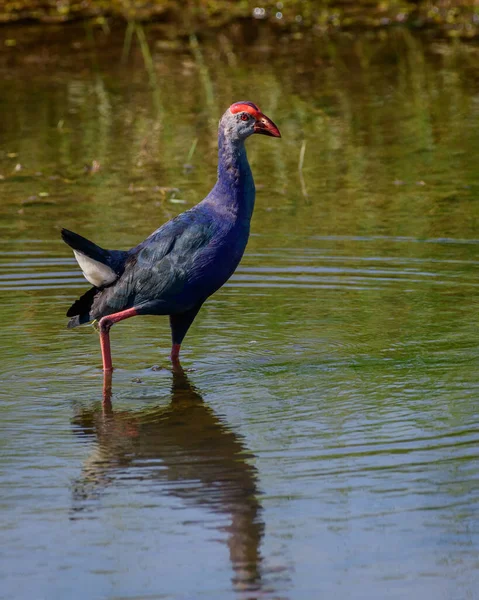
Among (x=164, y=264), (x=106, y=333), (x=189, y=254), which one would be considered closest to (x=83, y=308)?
(x=106, y=333)

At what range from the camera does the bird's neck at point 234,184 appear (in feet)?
21.8

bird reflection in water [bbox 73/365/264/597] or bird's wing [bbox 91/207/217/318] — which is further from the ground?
bird's wing [bbox 91/207/217/318]

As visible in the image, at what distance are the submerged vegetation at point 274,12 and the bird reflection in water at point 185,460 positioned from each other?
11.7 metres

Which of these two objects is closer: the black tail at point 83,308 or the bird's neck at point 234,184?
the bird's neck at point 234,184

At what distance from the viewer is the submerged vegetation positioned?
57.4ft

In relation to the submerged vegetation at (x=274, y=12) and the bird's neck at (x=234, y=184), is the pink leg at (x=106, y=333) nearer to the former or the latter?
the bird's neck at (x=234, y=184)

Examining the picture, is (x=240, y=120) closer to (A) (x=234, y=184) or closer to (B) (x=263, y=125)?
(B) (x=263, y=125)

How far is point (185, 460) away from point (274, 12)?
44.5 ft

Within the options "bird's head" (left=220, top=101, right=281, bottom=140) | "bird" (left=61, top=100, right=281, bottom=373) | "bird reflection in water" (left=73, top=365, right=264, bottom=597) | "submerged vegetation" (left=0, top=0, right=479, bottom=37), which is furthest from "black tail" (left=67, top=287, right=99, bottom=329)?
"submerged vegetation" (left=0, top=0, right=479, bottom=37)

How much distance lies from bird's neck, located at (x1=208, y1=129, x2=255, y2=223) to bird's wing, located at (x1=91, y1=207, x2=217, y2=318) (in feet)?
0.42

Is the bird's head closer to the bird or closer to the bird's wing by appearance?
the bird

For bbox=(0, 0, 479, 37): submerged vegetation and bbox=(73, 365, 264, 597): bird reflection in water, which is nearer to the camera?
bbox=(73, 365, 264, 597): bird reflection in water

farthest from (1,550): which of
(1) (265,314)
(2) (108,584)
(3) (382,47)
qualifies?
(3) (382,47)

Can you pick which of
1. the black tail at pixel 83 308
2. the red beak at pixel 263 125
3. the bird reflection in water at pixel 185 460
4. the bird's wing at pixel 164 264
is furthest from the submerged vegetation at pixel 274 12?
the bird reflection in water at pixel 185 460
